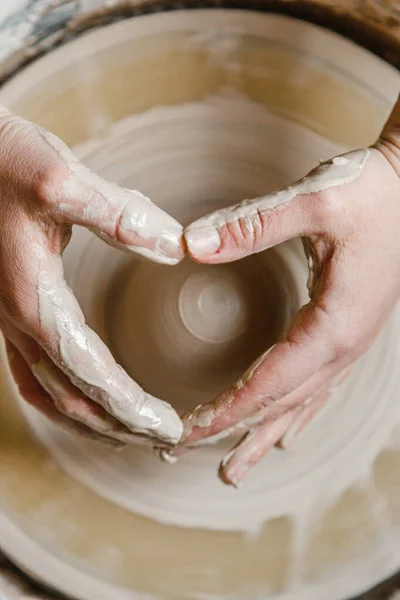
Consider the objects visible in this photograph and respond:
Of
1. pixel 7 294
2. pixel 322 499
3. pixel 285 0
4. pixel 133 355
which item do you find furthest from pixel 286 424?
pixel 285 0

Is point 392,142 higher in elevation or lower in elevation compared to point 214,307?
higher

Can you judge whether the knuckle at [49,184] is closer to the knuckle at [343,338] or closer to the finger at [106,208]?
the finger at [106,208]

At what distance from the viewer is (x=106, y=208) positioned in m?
0.77

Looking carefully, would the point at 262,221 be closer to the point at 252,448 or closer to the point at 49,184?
the point at 49,184

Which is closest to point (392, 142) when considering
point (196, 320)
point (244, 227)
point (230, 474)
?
point (244, 227)

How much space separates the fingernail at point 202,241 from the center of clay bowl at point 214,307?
0.43m

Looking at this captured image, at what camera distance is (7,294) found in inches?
35.1

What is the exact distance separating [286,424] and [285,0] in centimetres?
90

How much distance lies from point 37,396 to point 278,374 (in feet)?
1.74

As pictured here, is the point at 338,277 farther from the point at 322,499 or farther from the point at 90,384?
the point at 322,499

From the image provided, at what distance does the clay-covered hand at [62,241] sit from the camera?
30.6 inches

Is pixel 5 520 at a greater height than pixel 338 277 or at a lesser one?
lesser

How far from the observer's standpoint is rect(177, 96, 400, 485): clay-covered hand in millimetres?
836

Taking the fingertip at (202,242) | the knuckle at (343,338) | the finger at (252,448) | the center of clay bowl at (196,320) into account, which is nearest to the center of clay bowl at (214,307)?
the center of clay bowl at (196,320)
